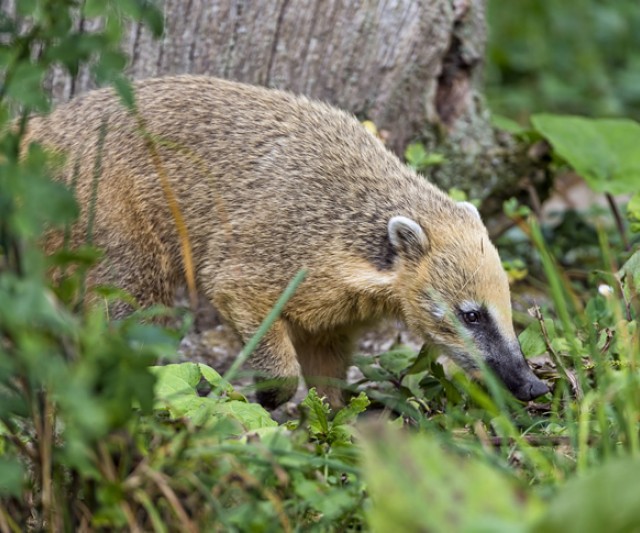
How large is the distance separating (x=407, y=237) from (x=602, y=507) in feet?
9.97

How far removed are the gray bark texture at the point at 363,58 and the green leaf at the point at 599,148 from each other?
0.56m

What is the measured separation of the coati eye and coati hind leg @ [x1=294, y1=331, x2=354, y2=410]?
0.91 meters

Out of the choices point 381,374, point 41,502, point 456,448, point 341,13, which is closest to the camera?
point 41,502

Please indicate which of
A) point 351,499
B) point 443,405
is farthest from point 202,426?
point 443,405

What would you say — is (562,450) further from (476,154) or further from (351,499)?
(476,154)

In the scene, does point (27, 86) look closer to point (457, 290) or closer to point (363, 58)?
point (457, 290)

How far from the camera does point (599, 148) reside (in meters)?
7.39

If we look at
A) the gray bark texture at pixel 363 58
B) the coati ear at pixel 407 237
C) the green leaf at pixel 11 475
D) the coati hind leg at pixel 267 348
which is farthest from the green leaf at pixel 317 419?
the gray bark texture at pixel 363 58

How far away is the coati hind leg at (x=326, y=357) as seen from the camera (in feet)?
20.4

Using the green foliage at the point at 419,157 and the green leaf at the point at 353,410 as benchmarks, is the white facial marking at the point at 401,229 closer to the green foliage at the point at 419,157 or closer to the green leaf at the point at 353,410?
the green foliage at the point at 419,157

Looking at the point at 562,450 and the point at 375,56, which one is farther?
the point at 375,56

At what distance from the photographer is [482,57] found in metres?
7.66

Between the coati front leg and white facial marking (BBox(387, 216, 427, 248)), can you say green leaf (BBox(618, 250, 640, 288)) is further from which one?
the coati front leg

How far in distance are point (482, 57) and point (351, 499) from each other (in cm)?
488
